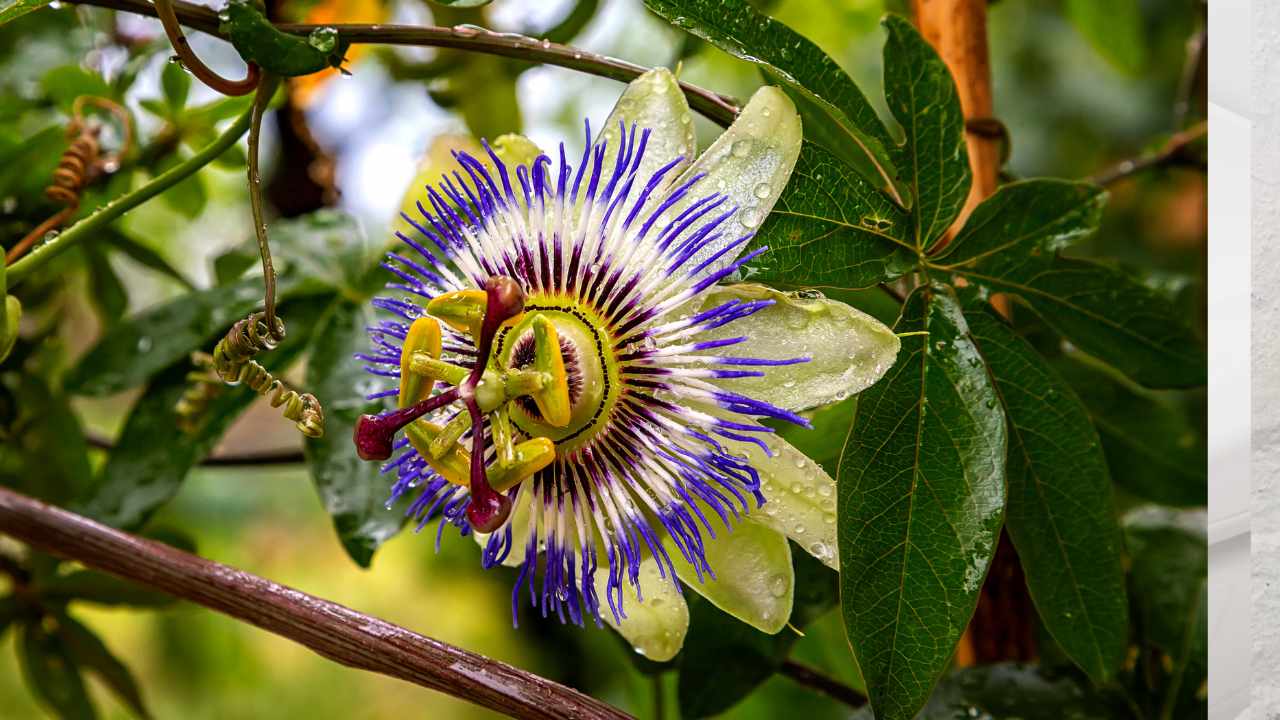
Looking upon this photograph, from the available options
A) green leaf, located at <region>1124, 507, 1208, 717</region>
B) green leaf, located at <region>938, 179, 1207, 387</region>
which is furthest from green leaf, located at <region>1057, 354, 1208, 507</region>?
green leaf, located at <region>938, 179, 1207, 387</region>

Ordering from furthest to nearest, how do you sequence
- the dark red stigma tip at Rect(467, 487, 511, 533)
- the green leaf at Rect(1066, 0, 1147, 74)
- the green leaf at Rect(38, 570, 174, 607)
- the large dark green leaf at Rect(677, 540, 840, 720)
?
1. the green leaf at Rect(1066, 0, 1147, 74)
2. the green leaf at Rect(38, 570, 174, 607)
3. the large dark green leaf at Rect(677, 540, 840, 720)
4. the dark red stigma tip at Rect(467, 487, 511, 533)

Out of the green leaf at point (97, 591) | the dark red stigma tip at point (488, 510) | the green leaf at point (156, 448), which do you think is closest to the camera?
the dark red stigma tip at point (488, 510)

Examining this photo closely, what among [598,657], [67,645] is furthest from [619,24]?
[67,645]

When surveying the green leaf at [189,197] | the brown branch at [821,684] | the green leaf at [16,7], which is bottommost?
the brown branch at [821,684]

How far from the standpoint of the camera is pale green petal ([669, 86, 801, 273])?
59cm

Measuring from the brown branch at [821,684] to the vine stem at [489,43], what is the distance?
1.46 feet

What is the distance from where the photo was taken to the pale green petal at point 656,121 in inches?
23.9

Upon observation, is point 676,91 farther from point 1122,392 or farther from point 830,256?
point 1122,392

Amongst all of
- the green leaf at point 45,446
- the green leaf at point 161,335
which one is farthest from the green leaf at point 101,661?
the green leaf at point 161,335

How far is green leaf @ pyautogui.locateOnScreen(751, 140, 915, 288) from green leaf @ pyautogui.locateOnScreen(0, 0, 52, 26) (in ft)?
1.37

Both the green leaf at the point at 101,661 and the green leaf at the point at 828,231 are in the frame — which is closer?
the green leaf at the point at 828,231

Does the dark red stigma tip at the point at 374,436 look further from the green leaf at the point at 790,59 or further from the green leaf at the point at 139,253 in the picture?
the green leaf at the point at 139,253

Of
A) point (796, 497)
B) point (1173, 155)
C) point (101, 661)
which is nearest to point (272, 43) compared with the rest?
point (796, 497)

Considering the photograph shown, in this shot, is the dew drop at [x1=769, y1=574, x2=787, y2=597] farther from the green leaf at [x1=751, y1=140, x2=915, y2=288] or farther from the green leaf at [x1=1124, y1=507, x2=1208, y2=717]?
the green leaf at [x1=1124, y1=507, x2=1208, y2=717]
